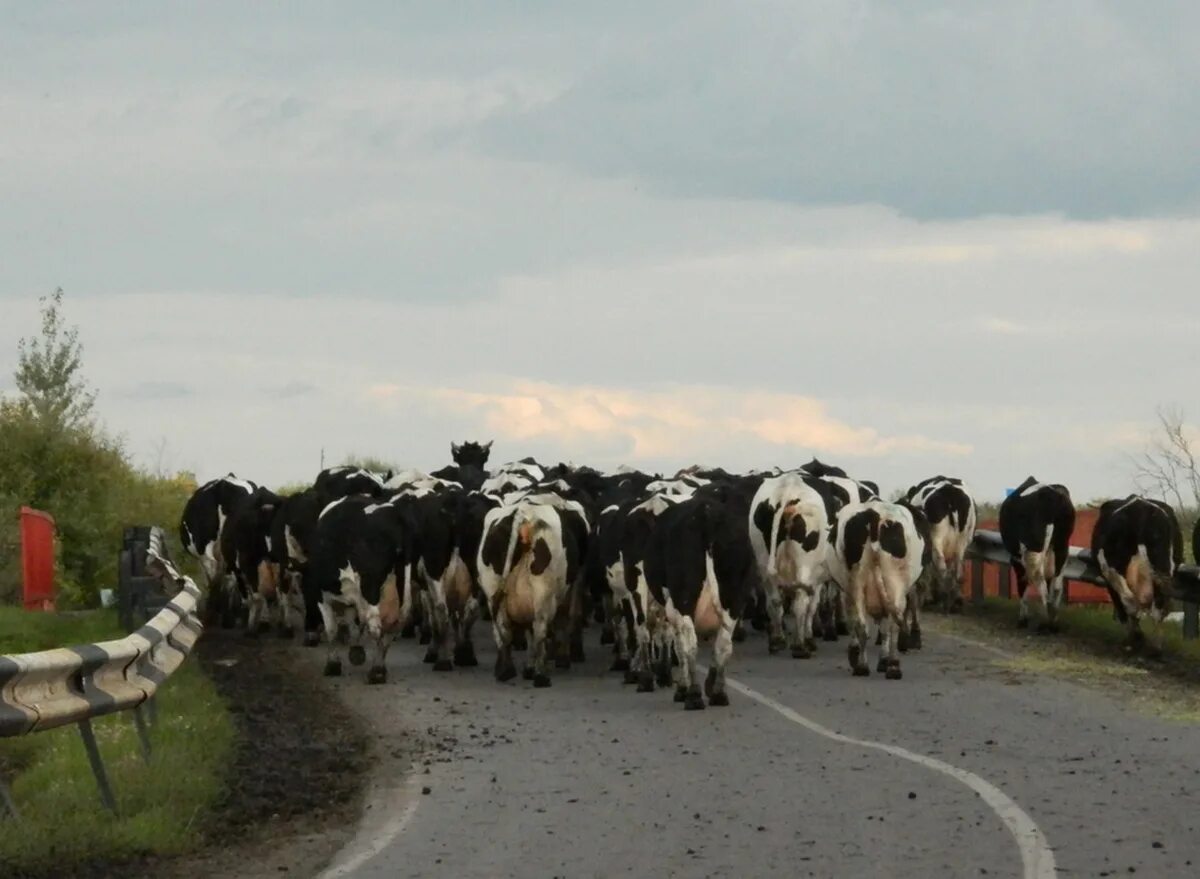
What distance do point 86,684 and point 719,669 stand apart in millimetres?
7996

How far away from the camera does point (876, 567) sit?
22219 mm

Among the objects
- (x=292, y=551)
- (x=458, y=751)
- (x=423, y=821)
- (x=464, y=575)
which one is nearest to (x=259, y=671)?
(x=464, y=575)

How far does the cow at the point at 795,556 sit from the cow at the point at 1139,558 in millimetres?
3302

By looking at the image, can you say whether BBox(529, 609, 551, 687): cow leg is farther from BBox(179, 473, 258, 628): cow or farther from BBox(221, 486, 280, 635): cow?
BBox(179, 473, 258, 628): cow

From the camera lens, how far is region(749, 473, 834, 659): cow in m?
24.3

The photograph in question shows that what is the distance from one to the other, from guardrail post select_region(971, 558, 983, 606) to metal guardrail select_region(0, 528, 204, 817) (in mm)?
20180

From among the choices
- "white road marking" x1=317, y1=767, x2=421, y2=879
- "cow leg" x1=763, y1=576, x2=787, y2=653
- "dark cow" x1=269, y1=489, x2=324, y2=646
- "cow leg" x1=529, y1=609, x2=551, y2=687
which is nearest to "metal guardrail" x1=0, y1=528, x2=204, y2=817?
"white road marking" x1=317, y1=767, x2=421, y2=879

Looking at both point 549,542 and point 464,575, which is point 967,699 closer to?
point 549,542

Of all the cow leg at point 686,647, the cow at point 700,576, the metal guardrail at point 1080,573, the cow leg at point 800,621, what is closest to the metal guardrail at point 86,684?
the cow leg at point 686,647

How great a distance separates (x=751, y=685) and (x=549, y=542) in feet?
9.83

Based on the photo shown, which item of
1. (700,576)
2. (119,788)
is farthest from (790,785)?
(700,576)

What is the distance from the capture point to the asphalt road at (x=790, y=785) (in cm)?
1066

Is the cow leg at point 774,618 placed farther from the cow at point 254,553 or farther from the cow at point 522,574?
the cow at point 254,553

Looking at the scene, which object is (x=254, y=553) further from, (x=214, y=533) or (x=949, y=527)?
(x=949, y=527)
